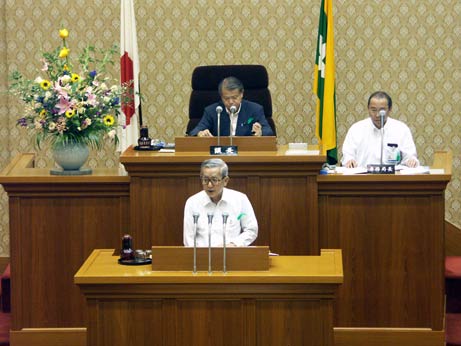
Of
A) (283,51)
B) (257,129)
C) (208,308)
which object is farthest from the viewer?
(283,51)

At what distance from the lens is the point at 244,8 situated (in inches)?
406

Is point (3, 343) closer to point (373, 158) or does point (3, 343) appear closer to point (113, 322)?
point (113, 322)

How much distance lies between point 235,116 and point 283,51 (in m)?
2.14

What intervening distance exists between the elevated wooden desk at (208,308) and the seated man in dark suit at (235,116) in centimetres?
246

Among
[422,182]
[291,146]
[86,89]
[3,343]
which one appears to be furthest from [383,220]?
[3,343]

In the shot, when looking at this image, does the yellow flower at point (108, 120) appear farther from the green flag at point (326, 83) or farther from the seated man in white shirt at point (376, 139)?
the green flag at point (326, 83)

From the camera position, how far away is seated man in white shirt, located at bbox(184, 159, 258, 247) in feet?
22.1

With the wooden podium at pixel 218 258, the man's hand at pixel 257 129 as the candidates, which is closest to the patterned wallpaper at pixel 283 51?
the man's hand at pixel 257 129

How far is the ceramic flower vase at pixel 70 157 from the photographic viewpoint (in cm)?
744

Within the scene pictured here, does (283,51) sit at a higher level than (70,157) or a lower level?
higher

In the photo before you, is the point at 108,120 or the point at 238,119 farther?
the point at 238,119

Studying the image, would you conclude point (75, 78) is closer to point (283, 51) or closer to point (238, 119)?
point (238, 119)

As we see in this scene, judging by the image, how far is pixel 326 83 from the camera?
959 cm

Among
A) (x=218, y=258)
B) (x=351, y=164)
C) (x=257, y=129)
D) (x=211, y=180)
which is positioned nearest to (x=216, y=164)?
(x=211, y=180)
